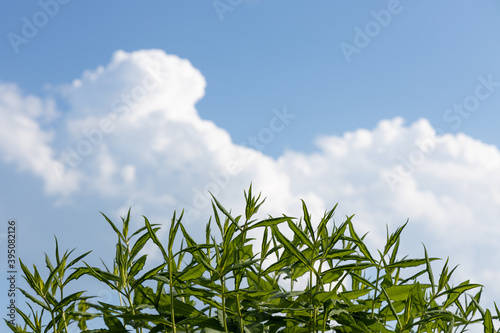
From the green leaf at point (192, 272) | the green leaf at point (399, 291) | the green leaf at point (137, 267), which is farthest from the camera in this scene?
the green leaf at point (399, 291)

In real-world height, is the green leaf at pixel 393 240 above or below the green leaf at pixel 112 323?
above

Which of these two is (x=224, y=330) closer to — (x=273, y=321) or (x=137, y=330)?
(x=273, y=321)

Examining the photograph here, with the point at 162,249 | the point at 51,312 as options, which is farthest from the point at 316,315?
the point at 51,312

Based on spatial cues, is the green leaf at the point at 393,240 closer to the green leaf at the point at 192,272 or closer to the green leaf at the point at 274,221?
the green leaf at the point at 274,221

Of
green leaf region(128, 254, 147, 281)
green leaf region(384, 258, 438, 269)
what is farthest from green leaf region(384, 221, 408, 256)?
green leaf region(128, 254, 147, 281)

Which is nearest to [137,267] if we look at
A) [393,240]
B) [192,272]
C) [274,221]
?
[192,272]

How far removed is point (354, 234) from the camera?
5.63ft

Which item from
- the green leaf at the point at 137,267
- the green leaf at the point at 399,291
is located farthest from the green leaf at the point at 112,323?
the green leaf at the point at 399,291

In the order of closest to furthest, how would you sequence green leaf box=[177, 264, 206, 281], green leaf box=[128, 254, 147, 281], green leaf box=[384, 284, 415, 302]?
1. green leaf box=[177, 264, 206, 281]
2. green leaf box=[128, 254, 147, 281]
3. green leaf box=[384, 284, 415, 302]

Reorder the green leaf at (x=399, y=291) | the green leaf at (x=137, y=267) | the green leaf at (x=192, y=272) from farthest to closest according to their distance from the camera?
the green leaf at (x=399, y=291) → the green leaf at (x=137, y=267) → the green leaf at (x=192, y=272)

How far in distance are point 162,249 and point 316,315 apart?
52cm

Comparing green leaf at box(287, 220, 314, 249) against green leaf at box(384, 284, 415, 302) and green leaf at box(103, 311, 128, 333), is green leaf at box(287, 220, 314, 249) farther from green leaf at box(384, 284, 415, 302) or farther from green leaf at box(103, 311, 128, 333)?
green leaf at box(103, 311, 128, 333)

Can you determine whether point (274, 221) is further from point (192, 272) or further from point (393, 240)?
point (393, 240)

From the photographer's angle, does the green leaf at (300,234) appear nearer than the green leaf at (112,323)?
Yes
